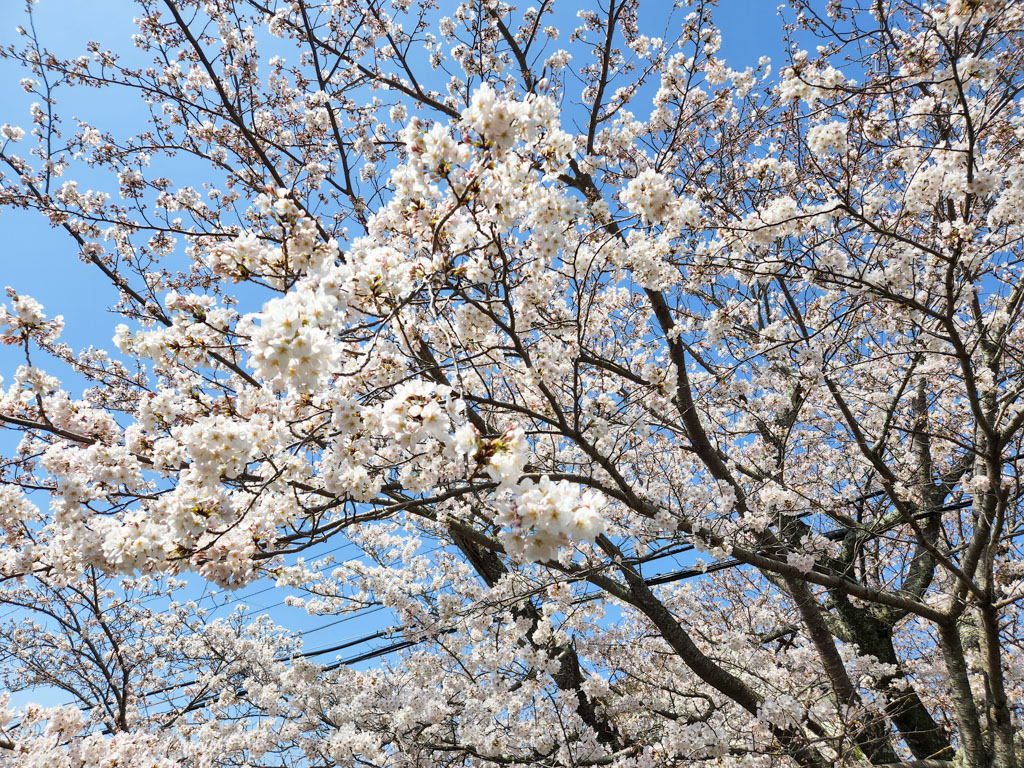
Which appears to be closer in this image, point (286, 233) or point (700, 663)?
point (286, 233)

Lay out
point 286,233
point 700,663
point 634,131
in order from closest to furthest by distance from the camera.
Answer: point 286,233
point 700,663
point 634,131

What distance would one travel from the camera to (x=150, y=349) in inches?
115

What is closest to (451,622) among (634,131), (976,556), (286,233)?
(286,233)

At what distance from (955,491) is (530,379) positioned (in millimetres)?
5754

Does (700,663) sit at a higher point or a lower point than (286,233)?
lower

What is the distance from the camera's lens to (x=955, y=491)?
6164 millimetres

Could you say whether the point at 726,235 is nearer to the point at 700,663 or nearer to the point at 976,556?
the point at 976,556

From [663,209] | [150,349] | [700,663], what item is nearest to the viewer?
[150,349]

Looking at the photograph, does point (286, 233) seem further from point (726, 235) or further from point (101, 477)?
point (726, 235)

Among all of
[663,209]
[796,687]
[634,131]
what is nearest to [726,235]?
[663,209]

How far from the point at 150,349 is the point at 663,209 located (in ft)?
10.1

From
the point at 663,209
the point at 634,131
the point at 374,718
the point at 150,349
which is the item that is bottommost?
the point at 374,718

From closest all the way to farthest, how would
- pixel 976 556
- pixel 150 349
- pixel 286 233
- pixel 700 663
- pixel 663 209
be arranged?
1. pixel 286 233
2. pixel 150 349
3. pixel 663 209
4. pixel 976 556
5. pixel 700 663

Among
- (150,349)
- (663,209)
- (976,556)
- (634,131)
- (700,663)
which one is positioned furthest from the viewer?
(634,131)
